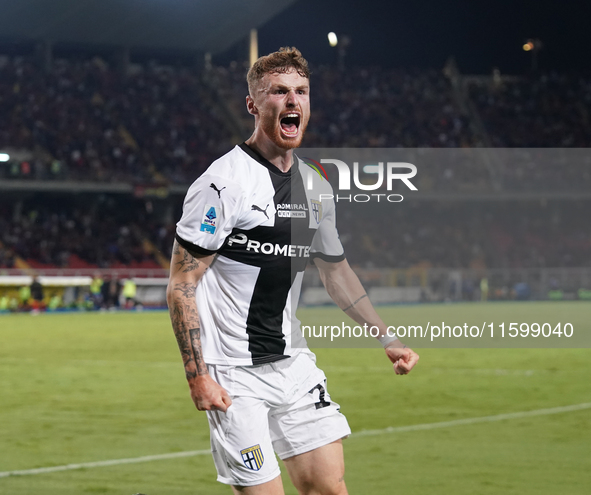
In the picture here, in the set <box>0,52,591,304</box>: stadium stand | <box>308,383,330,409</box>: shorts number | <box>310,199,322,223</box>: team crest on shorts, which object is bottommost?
<box>308,383,330,409</box>: shorts number

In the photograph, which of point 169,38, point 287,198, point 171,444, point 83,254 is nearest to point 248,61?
point 169,38

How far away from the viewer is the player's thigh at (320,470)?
13.5 ft

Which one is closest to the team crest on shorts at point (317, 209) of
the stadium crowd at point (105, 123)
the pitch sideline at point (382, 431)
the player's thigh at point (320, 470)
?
the player's thigh at point (320, 470)

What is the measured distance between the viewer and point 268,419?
414 centimetres

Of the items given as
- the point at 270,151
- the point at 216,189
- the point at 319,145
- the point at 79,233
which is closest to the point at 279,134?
the point at 270,151

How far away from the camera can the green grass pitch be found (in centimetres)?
716

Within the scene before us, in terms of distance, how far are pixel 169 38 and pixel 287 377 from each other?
4462 centimetres

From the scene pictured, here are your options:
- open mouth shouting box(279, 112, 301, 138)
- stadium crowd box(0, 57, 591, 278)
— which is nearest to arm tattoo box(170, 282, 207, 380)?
open mouth shouting box(279, 112, 301, 138)

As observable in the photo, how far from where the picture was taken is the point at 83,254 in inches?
1581

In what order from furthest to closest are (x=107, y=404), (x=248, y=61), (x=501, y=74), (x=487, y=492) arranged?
(x=501, y=74), (x=248, y=61), (x=107, y=404), (x=487, y=492)

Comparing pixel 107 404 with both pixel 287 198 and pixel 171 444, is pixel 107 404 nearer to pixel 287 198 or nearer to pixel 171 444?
pixel 171 444

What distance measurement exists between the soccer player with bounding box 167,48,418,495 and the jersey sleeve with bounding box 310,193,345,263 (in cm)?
18

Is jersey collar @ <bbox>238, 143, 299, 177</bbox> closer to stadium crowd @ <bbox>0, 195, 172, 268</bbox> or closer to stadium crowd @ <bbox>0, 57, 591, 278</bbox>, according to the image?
stadium crowd @ <bbox>0, 195, 172, 268</bbox>

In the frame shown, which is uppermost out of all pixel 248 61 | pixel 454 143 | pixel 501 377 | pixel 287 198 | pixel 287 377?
pixel 248 61
